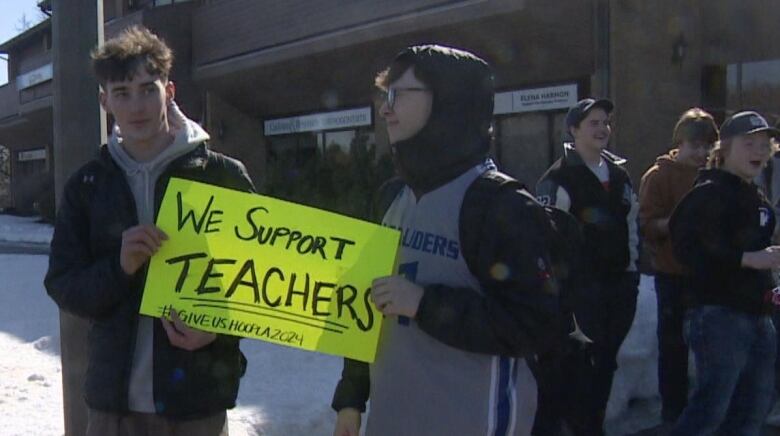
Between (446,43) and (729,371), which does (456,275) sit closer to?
(729,371)

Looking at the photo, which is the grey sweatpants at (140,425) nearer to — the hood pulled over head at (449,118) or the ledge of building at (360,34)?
the hood pulled over head at (449,118)

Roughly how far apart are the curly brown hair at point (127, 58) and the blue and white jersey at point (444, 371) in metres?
0.96

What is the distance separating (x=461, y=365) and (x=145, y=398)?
3.37 feet

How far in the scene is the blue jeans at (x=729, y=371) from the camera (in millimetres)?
4395

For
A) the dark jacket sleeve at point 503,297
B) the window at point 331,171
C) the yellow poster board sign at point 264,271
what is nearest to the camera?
the dark jacket sleeve at point 503,297

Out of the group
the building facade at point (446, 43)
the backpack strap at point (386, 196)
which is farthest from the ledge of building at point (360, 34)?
the backpack strap at point (386, 196)

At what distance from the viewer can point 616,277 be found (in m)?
5.00

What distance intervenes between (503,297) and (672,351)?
3849mm

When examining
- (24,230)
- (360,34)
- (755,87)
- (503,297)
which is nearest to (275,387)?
(503,297)

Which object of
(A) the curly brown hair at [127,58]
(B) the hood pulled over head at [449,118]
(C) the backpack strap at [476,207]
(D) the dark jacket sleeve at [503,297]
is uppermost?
(A) the curly brown hair at [127,58]

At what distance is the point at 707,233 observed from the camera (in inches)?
173

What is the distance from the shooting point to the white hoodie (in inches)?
110

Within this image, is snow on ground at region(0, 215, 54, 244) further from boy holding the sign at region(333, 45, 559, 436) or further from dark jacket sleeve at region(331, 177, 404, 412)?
boy holding the sign at region(333, 45, 559, 436)

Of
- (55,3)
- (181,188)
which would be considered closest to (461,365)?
(181,188)
